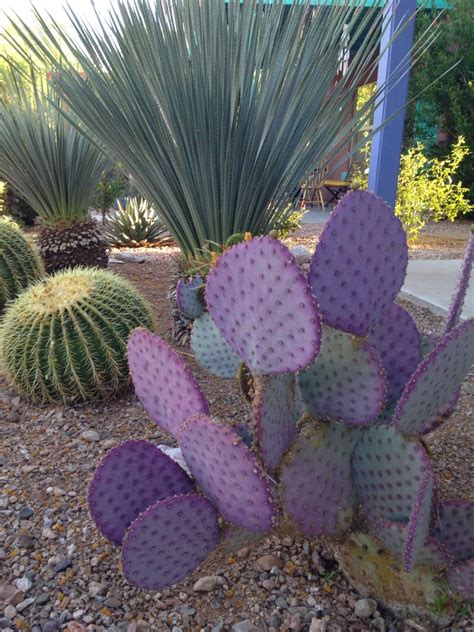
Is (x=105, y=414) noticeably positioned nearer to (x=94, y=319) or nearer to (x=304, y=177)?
(x=94, y=319)

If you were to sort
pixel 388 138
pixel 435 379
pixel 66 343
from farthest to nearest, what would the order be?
pixel 388 138 → pixel 66 343 → pixel 435 379

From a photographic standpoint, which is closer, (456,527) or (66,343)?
(456,527)

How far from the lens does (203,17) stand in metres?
2.72

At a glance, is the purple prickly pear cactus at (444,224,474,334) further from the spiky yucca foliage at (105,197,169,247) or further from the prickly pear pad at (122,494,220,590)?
the spiky yucca foliage at (105,197,169,247)

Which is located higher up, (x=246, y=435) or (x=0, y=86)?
(x=0, y=86)

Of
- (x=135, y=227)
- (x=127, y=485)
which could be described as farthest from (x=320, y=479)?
(x=135, y=227)

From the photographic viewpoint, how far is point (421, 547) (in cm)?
135

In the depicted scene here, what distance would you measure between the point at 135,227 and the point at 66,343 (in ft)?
14.9

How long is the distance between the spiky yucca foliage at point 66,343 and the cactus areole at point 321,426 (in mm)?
1152

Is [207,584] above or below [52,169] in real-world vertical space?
below

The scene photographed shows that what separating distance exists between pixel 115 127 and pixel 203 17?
63 cm

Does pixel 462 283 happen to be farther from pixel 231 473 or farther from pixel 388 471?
pixel 231 473

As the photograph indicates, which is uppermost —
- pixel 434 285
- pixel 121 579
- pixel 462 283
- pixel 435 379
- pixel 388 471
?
pixel 462 283

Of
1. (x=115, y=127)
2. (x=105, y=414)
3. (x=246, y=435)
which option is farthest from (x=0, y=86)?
(x=246, y=435)
